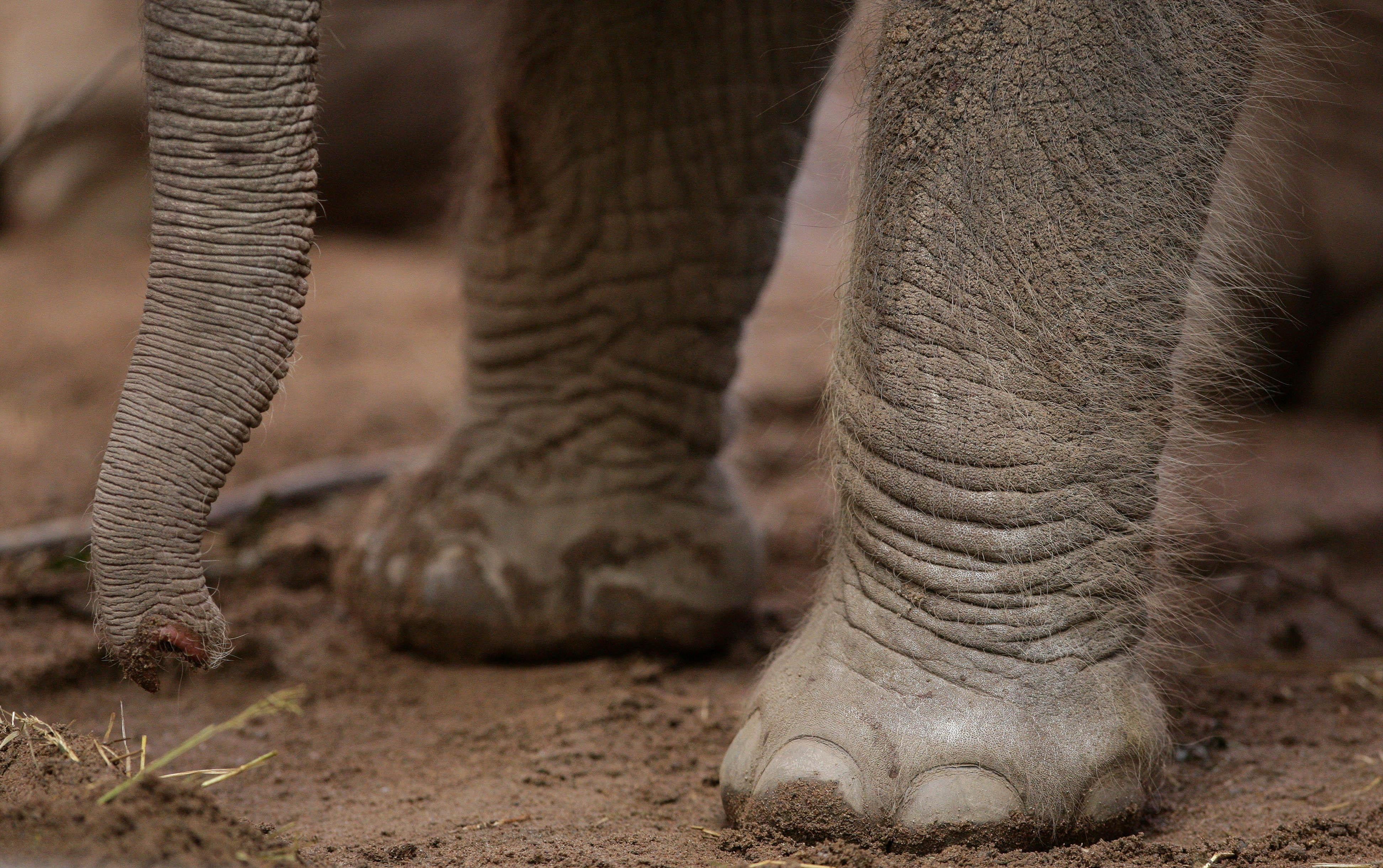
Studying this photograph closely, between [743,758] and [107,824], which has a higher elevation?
[107,824]

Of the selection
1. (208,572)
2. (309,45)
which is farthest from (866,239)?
(208,572)

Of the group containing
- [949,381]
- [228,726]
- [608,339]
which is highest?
[949,381]

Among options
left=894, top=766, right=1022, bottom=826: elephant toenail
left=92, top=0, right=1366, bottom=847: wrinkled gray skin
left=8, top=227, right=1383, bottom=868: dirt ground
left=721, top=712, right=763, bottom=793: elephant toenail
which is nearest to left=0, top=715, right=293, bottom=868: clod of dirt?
left=8, top=227, right=1383, bottom=868: dirt ground

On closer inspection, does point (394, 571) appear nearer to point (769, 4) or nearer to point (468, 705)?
point (468, 705)

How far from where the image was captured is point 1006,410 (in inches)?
63.0

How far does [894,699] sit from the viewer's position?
5.26ft

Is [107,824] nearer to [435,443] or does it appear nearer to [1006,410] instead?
[1006,410]

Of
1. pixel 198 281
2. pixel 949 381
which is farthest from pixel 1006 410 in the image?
pixel 198 281

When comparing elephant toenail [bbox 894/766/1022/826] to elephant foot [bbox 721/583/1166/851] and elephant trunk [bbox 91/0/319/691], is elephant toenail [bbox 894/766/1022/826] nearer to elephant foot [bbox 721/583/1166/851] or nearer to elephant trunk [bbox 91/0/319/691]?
elephant foot [bbox 721/583/1166/851]

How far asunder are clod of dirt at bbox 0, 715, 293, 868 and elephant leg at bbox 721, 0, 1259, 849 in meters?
0.58

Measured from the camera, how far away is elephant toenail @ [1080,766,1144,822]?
62.9 inches

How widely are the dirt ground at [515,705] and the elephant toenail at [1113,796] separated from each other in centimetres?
4

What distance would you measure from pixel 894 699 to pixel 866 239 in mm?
526

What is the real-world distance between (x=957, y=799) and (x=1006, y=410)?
1.40 ft
